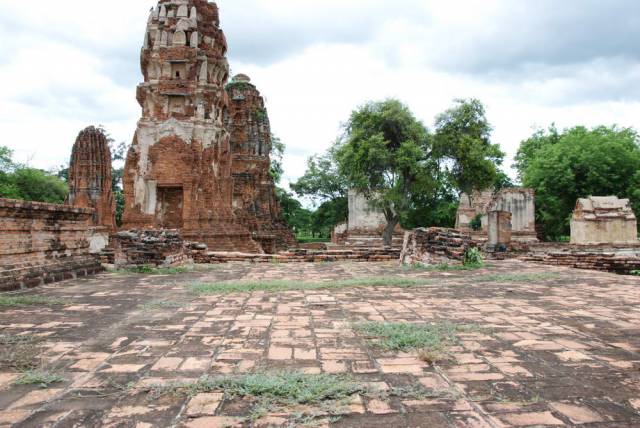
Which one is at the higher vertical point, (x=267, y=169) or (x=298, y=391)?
(x=267, y=169)

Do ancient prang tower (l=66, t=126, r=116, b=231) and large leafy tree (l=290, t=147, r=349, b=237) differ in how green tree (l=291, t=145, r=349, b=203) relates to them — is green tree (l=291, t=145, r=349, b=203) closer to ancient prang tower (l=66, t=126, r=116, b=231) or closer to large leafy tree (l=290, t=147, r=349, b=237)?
large leafy tree (l=290, t=147, r=349, b=237)

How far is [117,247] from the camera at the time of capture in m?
8.90

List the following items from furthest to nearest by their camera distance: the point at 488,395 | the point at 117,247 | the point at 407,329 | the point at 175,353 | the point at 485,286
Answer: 1. the point at 117,247
2. the point at 485,286
3. the point at 407,329
4. the point at 175,353
5. the point at 488,395

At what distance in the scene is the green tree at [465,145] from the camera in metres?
15.5

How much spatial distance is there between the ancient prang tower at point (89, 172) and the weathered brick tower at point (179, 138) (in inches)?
142

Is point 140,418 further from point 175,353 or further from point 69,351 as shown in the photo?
point 69,351

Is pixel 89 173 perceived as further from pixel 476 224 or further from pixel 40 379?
pixel 476 224

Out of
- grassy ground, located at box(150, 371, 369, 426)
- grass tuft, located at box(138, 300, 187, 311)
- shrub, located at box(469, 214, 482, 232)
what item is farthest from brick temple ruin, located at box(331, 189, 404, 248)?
grassy ground, located at box(150, 371, 369, 426)

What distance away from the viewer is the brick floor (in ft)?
6.79

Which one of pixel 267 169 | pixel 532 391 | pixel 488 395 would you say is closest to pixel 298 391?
pixel 488 395

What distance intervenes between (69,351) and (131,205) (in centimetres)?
1231

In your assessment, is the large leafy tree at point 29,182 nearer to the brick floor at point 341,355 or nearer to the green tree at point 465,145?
the green tree at point 465,145

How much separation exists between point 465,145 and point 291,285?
1113cm

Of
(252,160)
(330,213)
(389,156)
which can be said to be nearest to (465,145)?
(389,156)
